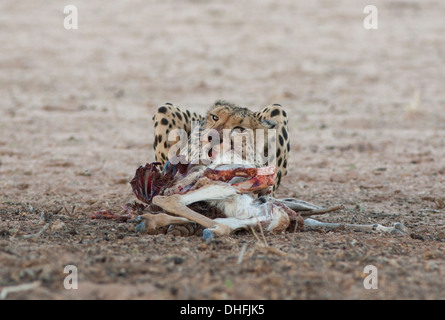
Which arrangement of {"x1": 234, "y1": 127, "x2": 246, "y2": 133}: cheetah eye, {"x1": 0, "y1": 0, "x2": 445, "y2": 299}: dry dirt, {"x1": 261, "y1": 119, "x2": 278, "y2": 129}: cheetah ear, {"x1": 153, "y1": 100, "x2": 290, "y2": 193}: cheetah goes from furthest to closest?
{"x1": 261, "y1": 119, "x2": 278, "y2": 129}: cheetah ear < {"x1": 153, "y1": 100, "x2": 290, "y2": 193}: cheetah < {"x1": 234, "y1": 127, "x2": 246, "y2": 133}: cheetah eye < {"x1": 0, "y1": 0, "x2": 445, "y2": 299}: dry dirt

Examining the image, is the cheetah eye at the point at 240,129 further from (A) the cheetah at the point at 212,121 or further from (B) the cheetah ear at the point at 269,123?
(B) the cheetah ear at the point at 269,123

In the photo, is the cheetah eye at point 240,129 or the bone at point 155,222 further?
the cheetah eye at point 240,129

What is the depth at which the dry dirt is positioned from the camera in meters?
3.33

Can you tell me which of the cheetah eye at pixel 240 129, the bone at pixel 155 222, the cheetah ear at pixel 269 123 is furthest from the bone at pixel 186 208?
the cheetah ear at pixel 269 123

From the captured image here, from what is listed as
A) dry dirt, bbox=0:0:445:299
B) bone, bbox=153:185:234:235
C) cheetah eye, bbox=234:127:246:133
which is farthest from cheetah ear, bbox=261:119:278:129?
bone, bbox=153:185:234:235

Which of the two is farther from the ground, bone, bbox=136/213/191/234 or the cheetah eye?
the cheetah eye

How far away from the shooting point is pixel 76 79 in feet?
44.8

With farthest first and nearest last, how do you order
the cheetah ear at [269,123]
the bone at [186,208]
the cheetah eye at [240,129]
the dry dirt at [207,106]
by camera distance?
the cheetah ear at [269,123]
the cheetah eye at [240,129]
the bone at [186,208]
the dry dirt at [207,106]

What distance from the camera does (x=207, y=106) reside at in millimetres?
11633

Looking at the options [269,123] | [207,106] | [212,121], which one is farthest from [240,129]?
[207,106]

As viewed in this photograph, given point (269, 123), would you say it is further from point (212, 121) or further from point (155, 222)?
point (155, 222)

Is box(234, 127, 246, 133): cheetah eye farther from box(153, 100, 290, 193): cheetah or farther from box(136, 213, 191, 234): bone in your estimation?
box(136, 213, 191, 234): bone

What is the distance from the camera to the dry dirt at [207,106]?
3332mm
